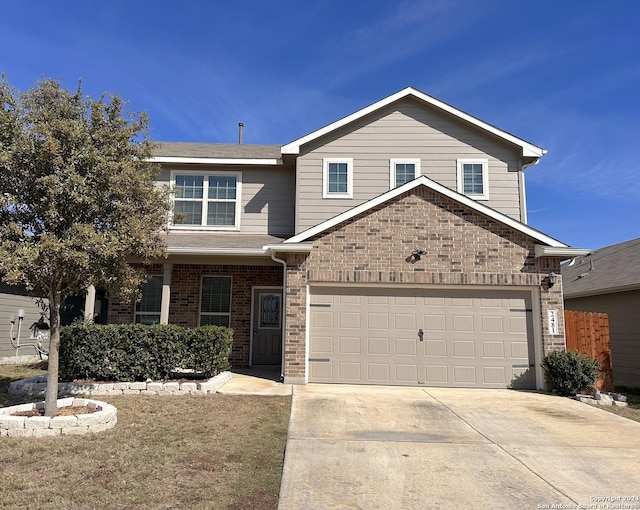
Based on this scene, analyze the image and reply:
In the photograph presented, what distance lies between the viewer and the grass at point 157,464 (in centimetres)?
420

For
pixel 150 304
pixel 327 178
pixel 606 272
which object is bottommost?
pixel 150 304

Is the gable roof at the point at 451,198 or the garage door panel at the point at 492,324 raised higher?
the gable roof at the point at 451,198

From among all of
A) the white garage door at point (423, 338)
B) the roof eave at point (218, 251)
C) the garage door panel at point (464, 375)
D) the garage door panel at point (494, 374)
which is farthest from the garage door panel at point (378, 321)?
the roof eave at point (218, 251)

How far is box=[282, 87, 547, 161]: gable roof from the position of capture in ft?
42.3

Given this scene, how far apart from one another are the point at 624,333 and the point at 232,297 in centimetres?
1103

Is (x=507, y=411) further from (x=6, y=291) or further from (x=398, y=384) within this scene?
(x=6, y=291)

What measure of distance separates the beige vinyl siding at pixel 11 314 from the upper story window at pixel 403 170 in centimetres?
1144

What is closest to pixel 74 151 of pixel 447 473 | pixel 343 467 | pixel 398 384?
pixel 343 467

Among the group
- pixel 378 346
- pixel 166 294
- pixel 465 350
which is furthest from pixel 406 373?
pixel 166 294

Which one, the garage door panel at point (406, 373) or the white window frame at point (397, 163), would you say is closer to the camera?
the garage door panel at point (406, 373)

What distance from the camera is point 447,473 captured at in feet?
16.6

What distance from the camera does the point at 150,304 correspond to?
13.0 meters

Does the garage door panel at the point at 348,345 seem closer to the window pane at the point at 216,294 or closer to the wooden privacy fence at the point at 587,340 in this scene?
the window pane at the point at 216,294

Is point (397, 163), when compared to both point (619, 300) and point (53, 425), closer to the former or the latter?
point (619, 300)
